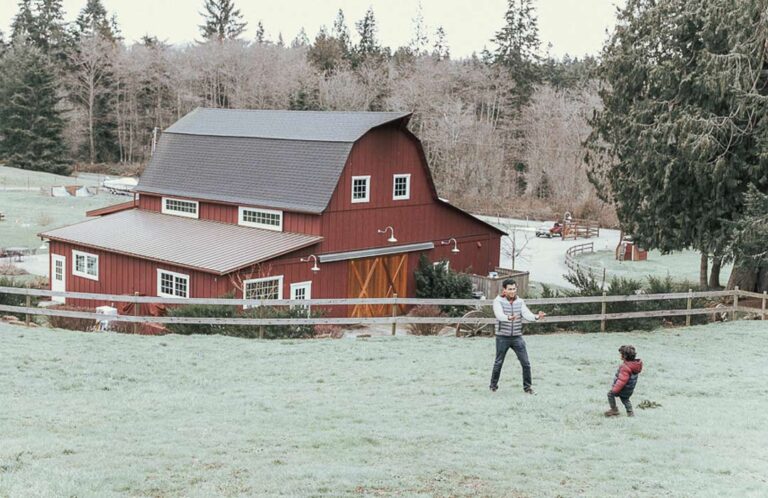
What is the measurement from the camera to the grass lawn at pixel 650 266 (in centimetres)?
4356

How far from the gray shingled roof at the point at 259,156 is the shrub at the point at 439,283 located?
5044 millimetres

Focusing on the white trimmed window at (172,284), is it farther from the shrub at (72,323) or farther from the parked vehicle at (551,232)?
the parked vehicle at (551,232)

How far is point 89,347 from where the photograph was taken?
16547 millimetres

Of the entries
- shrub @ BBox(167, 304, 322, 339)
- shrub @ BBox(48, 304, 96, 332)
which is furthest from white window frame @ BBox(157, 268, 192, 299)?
shrub @ BBox(167, 304, 322, 339)

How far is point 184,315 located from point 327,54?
84713 millimetres

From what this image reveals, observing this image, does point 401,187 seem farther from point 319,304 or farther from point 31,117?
point 31,117

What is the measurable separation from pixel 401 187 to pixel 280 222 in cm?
488

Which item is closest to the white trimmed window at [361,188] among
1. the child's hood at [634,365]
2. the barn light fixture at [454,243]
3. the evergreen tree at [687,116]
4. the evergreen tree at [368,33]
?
the barn light fixture at [454,243]

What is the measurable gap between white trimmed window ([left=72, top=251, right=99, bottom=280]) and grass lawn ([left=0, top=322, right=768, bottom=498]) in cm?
1145

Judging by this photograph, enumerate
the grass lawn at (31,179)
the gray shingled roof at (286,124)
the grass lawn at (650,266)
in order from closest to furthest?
the gray shingled roof at (286,124) → the grass lawn at (650,266) → the grass lawn at (31,179)

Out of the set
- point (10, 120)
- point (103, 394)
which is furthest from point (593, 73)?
point (10, 120)

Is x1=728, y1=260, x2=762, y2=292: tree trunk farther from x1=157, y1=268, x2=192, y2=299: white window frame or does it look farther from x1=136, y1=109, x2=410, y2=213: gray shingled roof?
x1=157, y1=268, x2=192, y2=299: white window frame

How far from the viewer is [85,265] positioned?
1176 inches

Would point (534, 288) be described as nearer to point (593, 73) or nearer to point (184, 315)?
point (593, 73)
